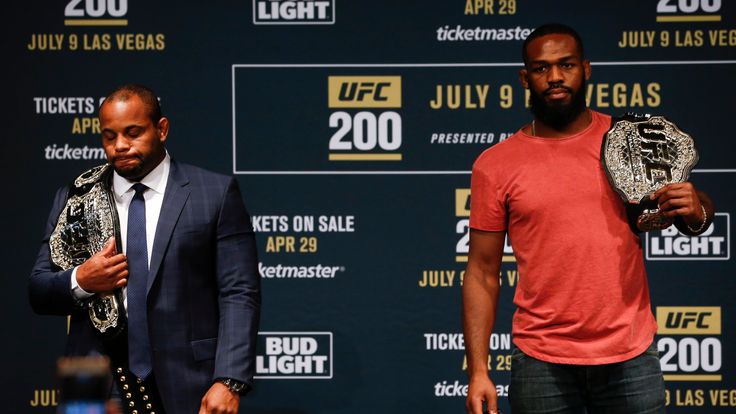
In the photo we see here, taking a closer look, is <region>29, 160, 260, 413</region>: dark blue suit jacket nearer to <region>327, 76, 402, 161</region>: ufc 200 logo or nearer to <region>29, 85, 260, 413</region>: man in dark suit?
<region>29, 85, 260, 413</region>: man in dark suit

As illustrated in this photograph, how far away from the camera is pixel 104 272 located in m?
2.11

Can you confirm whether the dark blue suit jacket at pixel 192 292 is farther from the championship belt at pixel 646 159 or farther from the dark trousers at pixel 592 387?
the championship belt at pixel 646 159

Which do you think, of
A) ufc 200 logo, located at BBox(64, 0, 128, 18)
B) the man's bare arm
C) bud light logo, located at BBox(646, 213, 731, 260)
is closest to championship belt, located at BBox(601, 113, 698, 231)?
the man's bare arm

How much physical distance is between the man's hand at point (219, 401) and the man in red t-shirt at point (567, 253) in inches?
23.4

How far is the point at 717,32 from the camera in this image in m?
3.37

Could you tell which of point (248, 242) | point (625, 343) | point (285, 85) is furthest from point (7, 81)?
point (625, 343)

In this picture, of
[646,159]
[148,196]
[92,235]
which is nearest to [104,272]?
[92,235]

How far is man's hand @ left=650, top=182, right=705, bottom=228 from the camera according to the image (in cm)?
201

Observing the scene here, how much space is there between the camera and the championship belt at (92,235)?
2148 millimetres

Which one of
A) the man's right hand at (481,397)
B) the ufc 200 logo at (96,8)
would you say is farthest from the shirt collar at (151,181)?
the ufc 200 logo at (96,8)

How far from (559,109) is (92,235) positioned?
1216 mm

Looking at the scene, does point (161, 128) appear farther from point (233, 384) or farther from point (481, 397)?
point (481, 397)

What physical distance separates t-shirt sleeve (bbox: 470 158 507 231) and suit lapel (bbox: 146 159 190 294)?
75 centimetres

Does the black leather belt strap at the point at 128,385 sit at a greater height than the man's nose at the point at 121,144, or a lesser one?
lesser
